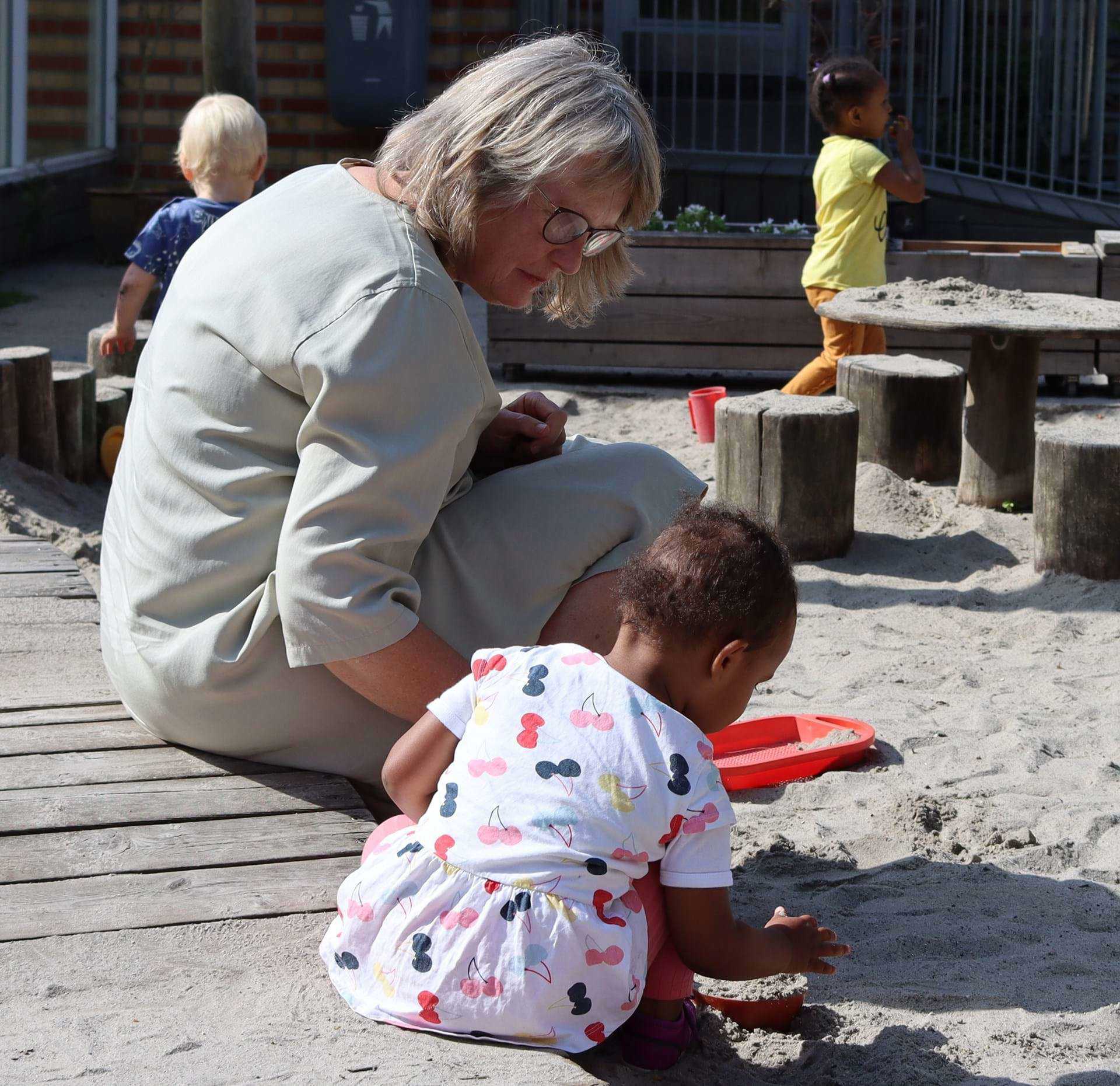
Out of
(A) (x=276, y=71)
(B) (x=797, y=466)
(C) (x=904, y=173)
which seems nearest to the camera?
(B) (x=797, y=466)

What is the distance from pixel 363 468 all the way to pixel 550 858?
0.58 m

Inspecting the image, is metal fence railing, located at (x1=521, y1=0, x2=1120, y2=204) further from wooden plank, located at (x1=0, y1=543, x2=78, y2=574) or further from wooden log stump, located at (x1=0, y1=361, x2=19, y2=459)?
wooden plank, located at (x1=0, y1=543, x2=78, y2=574)

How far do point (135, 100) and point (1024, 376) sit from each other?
8.25 meters

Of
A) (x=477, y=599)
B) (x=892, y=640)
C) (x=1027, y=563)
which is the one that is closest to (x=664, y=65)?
(x=1027, y=563)

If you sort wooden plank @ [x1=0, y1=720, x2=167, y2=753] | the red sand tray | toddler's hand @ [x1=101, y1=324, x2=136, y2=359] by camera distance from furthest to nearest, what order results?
toddler's hand @ [x1=101, y1=324, x2=136, y2=359] < the red sand tray < wooden plank @ [x1=0, y1=720, x2=167, y2=753]

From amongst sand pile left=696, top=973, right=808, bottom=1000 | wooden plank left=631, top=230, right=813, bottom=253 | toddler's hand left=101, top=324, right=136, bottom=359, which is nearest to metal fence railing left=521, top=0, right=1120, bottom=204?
wooden plank left=631, top=230, right=813, bottom=253

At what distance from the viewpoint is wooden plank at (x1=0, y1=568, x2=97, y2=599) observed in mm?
3363

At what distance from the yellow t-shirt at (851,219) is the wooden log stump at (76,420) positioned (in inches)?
123

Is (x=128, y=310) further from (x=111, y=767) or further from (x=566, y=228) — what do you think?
(x=566, y=228)

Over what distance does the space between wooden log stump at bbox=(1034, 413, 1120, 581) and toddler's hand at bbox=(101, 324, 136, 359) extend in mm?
3486

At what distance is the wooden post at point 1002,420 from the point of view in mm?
5309

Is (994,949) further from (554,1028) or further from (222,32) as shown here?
(222,32)

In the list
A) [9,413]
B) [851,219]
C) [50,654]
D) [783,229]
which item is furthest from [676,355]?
[50,654]

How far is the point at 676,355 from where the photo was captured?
738 centimetres
